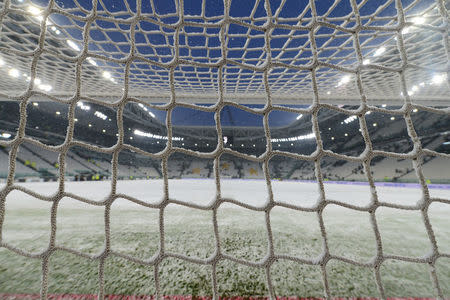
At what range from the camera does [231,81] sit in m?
2.28

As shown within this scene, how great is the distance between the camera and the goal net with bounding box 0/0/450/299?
1.98 feet

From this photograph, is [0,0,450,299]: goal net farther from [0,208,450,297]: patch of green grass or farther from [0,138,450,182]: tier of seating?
[0,138,450,182]: tier of seating

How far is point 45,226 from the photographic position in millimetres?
1102

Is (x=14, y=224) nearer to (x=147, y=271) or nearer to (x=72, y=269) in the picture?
(x=72, y=269)

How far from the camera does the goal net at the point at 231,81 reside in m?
0.60

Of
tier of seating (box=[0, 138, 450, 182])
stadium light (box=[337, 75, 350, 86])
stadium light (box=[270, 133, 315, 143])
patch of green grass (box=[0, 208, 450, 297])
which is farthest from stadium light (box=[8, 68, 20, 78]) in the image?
stadium light (box=[270, 133, 315, 143])

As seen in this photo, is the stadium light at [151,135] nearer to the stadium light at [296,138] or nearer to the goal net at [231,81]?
the stadium light at [296,138]

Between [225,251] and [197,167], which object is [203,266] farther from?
[197,167]

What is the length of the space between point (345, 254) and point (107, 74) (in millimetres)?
2189

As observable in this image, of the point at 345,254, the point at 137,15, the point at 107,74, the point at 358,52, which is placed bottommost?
the point at 345,254

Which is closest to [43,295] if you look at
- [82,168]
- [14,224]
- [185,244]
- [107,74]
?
[185,244]

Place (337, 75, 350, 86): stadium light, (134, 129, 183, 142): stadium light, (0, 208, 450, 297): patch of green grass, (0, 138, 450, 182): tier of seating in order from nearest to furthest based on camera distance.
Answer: (0, 208, 450, 297): patch of green grass < (337, 75, 350, 86): stadium light < (0, 138, 450, 182): tier of seating < (134, 129, 183, 142): stadium light

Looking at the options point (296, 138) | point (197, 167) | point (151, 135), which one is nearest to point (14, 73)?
point (197, 167)

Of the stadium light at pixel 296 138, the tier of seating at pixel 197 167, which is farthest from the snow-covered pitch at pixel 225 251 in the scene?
the stadium light at pixel 296 138
